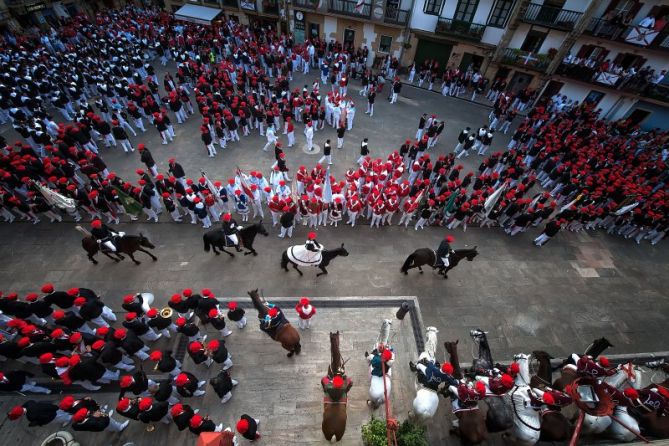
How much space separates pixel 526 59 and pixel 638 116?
27.4 feet

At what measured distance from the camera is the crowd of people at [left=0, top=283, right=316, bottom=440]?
5.98m

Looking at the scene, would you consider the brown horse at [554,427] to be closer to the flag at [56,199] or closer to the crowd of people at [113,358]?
the crowd of people at [113,358]

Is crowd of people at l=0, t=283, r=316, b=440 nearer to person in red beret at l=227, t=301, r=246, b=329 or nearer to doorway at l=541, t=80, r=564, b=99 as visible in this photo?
person in red beret at l=227, t=301, r=246, b=329

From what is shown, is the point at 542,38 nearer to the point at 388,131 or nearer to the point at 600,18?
the point at 600,18

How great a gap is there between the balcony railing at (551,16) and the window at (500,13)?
127cm

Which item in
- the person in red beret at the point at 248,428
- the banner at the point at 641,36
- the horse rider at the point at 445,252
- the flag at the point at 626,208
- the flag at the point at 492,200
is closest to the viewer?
the person in red beret at the point at 248,428

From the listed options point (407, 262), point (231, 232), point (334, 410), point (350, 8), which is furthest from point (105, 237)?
point (350, 8)

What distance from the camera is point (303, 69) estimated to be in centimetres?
2500

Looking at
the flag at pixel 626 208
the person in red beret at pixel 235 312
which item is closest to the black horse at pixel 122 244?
the person in red beret at pixel 235 312

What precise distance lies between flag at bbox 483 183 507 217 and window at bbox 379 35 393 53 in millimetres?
19328

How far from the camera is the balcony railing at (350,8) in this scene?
2389cm

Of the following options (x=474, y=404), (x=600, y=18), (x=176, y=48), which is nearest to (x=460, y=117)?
(x=600, y=18)

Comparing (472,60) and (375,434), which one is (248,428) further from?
(472,60)

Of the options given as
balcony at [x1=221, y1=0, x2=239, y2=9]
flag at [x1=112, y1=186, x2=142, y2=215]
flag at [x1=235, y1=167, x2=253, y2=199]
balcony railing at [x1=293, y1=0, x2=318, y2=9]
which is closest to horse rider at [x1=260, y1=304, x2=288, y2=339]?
flag at [x1=235, y1=167, x2=253, y2=199]
